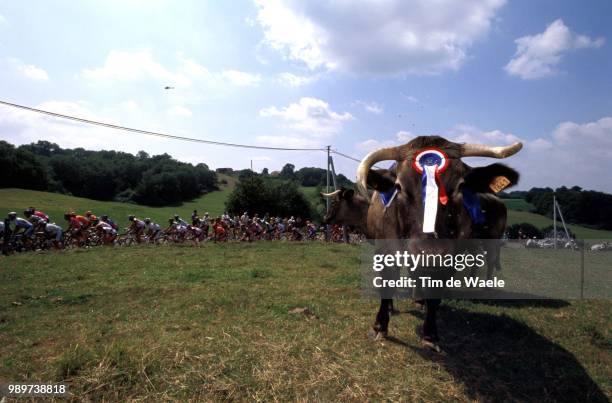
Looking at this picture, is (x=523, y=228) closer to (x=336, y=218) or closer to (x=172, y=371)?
(x=336, y=218)

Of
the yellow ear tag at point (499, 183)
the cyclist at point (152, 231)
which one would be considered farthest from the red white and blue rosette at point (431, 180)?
the cyclist at point (152, 231)

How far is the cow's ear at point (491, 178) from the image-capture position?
460 cm

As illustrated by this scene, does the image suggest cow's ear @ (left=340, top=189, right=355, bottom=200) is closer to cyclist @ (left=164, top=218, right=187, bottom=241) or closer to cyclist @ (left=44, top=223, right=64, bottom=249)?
cyclist @ (left=164, top=218, right=187, bottom=241)

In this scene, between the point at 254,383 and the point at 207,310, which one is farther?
the point at 207,310

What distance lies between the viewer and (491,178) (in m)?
4.71

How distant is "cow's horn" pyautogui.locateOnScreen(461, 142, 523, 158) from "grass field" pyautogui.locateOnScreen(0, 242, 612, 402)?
2474 mm

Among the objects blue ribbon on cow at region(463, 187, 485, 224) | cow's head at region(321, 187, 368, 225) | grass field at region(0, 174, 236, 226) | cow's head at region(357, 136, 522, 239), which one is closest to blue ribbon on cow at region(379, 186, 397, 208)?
cow's head at region(357, 136, 522, 239)

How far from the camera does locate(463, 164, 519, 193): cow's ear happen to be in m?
4.60

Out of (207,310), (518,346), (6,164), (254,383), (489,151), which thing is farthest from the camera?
(6,164)

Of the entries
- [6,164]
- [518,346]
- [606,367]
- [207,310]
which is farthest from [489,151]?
[6,164]

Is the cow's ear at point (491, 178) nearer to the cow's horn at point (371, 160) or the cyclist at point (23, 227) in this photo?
the cow's horn at point (371, 160)

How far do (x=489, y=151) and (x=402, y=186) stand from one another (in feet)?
4.18

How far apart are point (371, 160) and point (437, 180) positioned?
37.8 inches

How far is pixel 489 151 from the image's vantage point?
4574 millimetres
